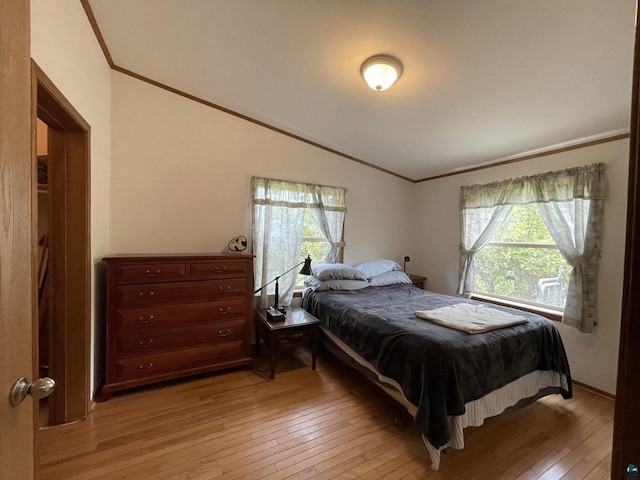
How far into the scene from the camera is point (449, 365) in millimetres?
1635

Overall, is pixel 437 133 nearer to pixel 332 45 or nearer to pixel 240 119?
pixel 332 45

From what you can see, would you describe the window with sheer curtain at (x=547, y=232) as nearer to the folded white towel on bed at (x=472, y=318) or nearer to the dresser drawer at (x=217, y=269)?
the folded white towel on bed at (x=472, y=318)

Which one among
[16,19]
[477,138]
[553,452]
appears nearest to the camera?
[16,19]

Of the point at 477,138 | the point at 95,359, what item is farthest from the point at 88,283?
the point at 477,138

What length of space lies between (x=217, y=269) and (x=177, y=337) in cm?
66

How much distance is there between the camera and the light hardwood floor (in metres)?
1.55

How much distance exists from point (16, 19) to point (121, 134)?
7.17ft

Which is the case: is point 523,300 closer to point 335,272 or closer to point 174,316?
point 335,272

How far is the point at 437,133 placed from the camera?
113 inches

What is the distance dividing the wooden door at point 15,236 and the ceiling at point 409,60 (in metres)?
1.48

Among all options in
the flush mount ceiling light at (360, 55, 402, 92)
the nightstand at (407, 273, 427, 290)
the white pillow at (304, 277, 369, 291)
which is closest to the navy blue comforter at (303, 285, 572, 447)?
the white pillow at (304, 277, 369, 291)

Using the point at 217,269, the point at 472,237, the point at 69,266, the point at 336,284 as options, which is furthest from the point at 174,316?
the point at 472,237

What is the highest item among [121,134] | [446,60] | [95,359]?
[446,60]

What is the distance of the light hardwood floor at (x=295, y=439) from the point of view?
5.09 feet
